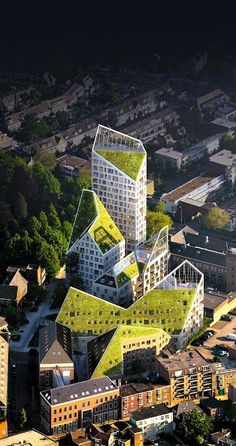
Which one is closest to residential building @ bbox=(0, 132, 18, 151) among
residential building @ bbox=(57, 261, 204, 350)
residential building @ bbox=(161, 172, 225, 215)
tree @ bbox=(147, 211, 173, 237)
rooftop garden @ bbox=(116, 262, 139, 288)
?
residential building @ bbox=(161, 172, 225, 215)

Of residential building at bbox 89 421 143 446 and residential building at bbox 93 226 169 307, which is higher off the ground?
residential building at bbox 93 226 169 307

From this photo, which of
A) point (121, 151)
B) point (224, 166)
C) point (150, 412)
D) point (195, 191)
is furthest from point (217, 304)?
point (224, 166)

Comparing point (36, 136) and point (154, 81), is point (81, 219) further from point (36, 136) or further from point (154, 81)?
point (154, 81)

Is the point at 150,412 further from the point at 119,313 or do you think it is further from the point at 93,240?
the point at 93,240

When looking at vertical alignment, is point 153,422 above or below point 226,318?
above

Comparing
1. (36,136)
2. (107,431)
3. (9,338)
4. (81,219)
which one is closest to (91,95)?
(36,136)

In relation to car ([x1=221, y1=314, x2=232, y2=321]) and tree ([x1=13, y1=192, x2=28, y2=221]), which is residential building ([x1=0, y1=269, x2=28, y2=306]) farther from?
car ([x1=221, y1=314, x2=232, y2=321])
